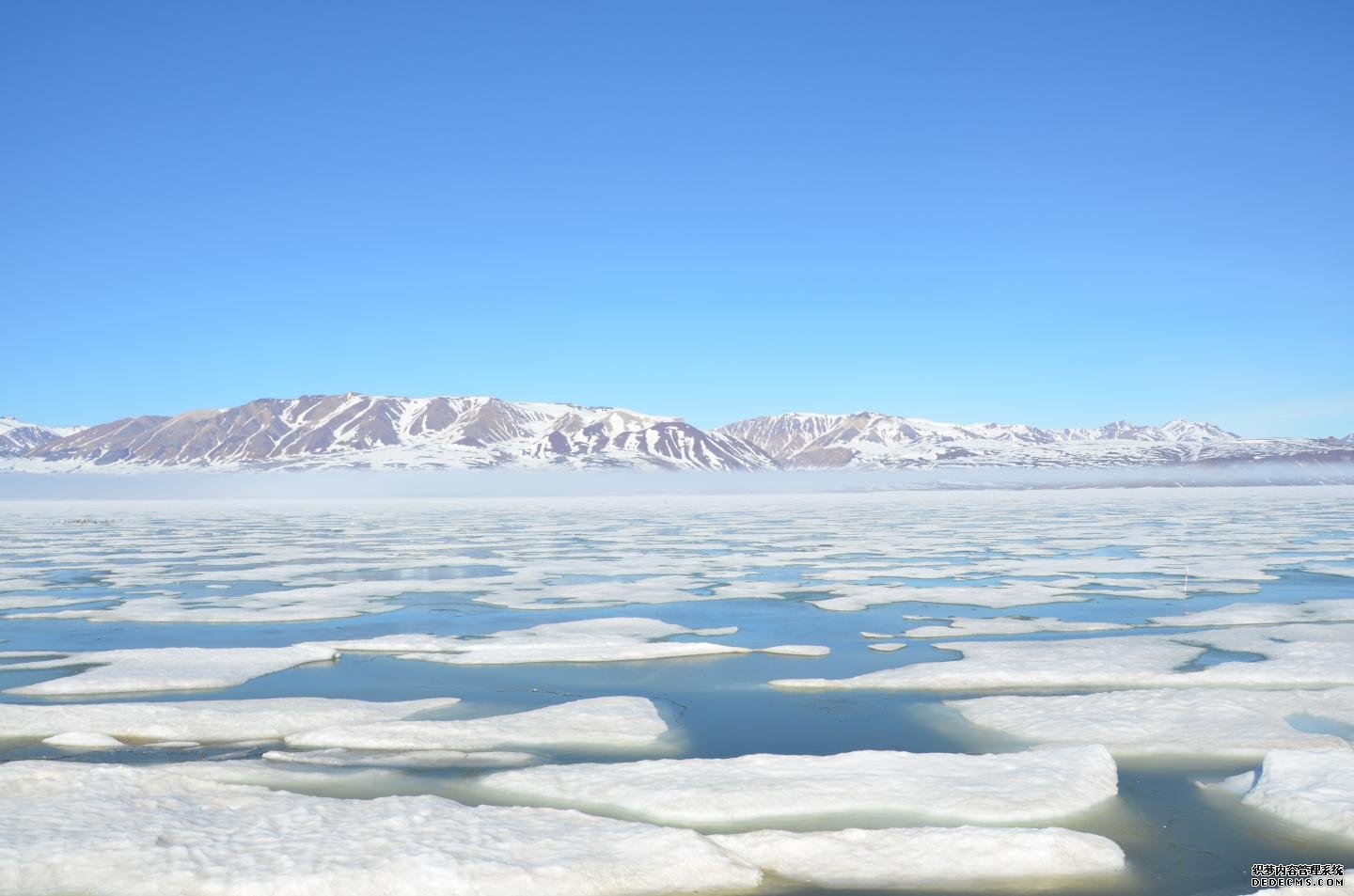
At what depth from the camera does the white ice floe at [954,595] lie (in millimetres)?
11773

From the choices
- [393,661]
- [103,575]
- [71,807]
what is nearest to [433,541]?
[103,575]

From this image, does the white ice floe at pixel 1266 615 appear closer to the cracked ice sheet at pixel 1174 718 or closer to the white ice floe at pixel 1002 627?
the white ice floe at pixel 1002 627

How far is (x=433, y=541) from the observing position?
24672 millimetres

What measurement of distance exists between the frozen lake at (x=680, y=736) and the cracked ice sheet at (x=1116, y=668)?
1.8 inches

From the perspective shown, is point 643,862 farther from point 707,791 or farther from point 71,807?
point 71,807

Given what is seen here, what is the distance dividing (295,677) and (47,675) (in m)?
1.96

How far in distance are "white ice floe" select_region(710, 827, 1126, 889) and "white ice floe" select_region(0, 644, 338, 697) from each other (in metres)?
5.14

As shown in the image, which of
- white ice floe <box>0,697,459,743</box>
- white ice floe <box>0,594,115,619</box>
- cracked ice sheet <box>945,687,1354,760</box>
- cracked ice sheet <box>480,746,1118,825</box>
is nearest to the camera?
cracked ice sheet <box>480,746,1118,825</box>

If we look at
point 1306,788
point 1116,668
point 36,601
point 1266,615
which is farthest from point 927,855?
point 36,601

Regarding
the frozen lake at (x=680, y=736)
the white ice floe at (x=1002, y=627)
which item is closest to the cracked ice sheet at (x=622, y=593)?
the frozen lake at (x=680, y=736)

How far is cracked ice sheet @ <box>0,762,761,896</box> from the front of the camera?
141 inches

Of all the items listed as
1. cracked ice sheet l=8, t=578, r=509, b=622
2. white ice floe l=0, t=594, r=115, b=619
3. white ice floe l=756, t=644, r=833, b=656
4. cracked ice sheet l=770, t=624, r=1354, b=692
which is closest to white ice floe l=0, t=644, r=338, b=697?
cracked ice sheet l=8, t=578, r=509, b=622

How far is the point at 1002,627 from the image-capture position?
389 inches

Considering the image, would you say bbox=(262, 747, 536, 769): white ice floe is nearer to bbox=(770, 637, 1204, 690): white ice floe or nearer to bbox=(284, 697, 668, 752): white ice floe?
bbox=(284, 697, 668, 752): white ice floe
